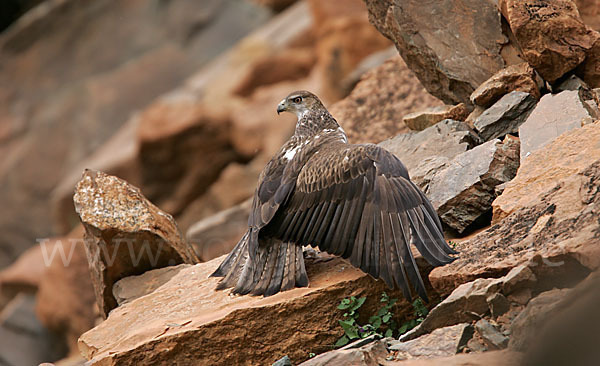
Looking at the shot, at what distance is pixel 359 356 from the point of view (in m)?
3.68

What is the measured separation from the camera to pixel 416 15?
6.34m

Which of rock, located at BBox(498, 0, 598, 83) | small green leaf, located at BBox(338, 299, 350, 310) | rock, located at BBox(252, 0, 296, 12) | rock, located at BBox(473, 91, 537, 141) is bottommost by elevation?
small green leaf, located at BBox(338, 299, 350, 310)

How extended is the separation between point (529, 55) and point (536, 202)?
1.85m

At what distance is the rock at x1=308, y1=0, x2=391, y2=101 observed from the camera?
12.7 m

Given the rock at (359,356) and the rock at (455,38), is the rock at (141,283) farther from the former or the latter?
the rock at (455,38)

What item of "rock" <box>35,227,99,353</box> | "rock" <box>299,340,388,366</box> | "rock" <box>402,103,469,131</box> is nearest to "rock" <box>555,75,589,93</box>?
"rock" <box>402,103,469,131</box>

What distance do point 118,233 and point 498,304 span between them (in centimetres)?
329

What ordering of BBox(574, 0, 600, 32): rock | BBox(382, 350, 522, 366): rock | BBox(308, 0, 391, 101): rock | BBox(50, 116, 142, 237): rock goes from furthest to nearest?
BBox(50, 116, 142, 237): rock → BBox(308, 0, 391, 101): rock → BBox(574, 0, 600, 32): rock → BBox(382, 350, 522, 366): rock

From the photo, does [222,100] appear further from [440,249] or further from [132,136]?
[440,249]

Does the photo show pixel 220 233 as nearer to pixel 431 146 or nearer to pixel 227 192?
pixel 431 146

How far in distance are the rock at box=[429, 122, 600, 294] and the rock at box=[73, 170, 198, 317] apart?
2.55 metres

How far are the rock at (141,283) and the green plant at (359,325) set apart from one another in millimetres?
1959

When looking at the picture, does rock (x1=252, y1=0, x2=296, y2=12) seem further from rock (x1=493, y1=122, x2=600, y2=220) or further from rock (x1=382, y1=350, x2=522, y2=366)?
rock (x1=382, y1=350, x2=522, y2=366)

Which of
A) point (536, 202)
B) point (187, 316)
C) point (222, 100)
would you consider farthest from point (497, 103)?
point (222, 100)
